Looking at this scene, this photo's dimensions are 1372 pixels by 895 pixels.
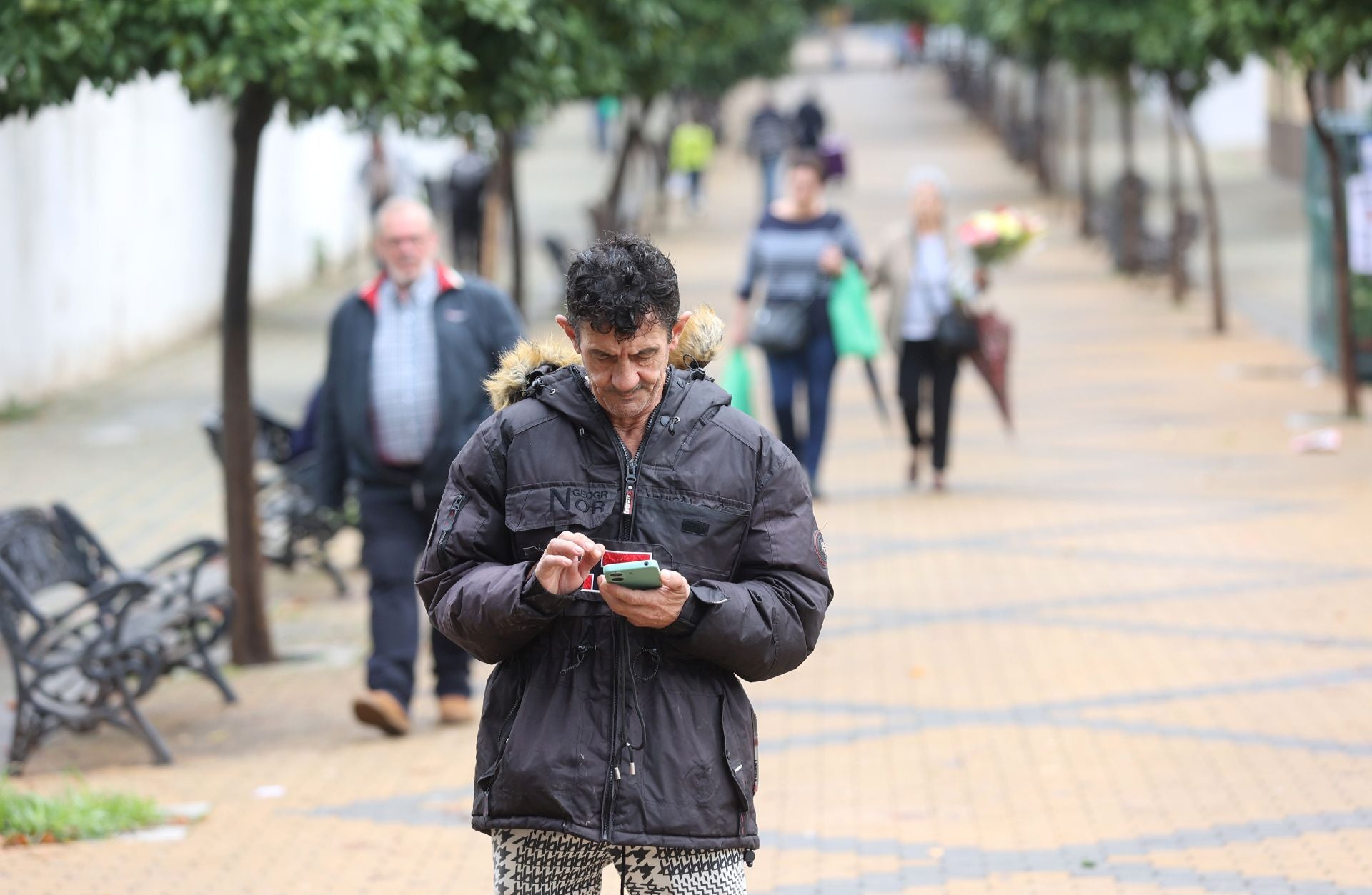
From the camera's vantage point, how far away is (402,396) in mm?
7020

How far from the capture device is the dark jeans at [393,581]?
710 centimetres

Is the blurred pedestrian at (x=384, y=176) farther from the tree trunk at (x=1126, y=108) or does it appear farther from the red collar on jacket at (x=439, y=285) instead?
the red collar on jacket at (x=439, y=285)

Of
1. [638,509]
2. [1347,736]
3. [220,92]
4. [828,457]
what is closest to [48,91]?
[220,92]

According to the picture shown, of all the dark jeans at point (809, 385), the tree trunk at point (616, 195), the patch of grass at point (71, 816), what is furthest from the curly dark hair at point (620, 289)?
the tree trunk at point (616, 195)

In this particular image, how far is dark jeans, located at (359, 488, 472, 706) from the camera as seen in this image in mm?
7102

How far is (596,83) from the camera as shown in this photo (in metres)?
12.3

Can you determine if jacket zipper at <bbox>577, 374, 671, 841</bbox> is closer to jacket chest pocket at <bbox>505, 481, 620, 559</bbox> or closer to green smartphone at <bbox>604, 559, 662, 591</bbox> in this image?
jacket chest pocket at <bbox>505, 481, 620, 559</bbox>

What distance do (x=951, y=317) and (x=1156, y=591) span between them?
8.41ft

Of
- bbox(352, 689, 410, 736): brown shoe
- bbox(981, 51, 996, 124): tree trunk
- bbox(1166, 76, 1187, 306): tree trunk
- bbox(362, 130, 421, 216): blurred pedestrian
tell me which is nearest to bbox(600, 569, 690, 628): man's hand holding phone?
bbox(352, 689, 410, 736): brown shoe

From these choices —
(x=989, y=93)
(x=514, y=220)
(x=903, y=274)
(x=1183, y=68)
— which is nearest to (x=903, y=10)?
(x=989, y=93)

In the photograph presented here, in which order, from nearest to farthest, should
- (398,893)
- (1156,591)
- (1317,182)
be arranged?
(398,893)
(1156,591)
(1317,182)

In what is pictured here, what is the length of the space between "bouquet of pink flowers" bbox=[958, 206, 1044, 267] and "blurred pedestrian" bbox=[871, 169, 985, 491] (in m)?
0.09

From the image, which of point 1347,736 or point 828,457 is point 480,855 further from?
point 828,457

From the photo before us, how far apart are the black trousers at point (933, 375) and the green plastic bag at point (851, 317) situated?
474 millimetres
